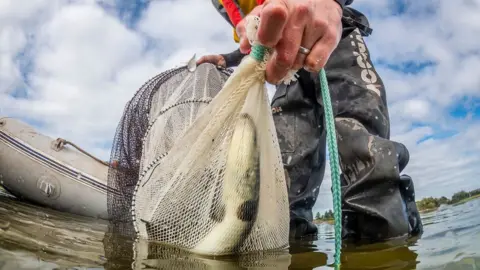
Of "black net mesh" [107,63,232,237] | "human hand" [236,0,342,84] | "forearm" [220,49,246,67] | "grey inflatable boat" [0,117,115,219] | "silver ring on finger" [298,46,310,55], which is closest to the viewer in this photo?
"human hand" [236,0,342,84]

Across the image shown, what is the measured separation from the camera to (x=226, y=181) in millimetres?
1327

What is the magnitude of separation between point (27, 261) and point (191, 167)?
1.80 ft

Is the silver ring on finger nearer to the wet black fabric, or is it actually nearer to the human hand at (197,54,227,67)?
the wet black fabric

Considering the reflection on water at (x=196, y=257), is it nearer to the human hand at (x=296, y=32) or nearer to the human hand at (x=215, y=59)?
the human hand at (x=296, y=32)

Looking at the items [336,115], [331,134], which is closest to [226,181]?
[331,134]

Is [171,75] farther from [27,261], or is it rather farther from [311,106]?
[27,261]

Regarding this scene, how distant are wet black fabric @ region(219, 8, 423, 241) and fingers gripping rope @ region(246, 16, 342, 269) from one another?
2.83ft

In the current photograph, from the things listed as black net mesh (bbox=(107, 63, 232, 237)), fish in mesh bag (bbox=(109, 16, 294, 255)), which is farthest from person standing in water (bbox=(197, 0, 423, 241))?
black net mesh (bbox=(107, 63, 232, 237))

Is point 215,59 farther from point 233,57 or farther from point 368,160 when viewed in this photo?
point 368,160

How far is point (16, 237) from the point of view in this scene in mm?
1380

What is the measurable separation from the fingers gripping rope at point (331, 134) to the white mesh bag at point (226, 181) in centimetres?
1

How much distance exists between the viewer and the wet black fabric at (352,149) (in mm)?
1894

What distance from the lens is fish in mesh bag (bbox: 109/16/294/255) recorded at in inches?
51.3

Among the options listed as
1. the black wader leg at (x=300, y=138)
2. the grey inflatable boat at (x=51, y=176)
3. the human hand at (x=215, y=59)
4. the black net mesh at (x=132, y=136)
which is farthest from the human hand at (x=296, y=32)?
the grey inflatable boat at (x=51, y=176)
